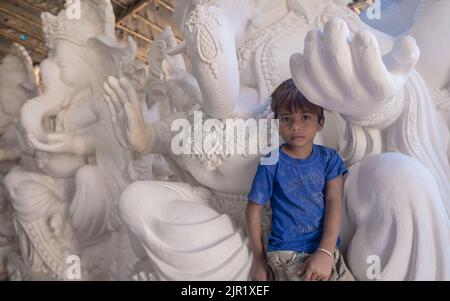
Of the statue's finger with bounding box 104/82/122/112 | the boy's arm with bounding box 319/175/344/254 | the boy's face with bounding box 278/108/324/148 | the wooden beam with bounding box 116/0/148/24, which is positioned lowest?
the boy's arm with bounding box 319/175/344/254

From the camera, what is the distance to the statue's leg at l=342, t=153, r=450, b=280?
0.79m

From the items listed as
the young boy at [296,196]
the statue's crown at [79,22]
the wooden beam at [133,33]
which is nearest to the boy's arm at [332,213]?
the young boy at [296,196]

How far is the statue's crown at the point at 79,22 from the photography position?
1.62m

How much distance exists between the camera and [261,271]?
897mm

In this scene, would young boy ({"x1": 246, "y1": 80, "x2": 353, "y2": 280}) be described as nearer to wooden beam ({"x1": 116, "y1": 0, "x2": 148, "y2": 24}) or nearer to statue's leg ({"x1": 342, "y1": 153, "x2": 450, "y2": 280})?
statue's leg ({"x1": 342, "y1": 153, "x2": 450, "y2": 280})

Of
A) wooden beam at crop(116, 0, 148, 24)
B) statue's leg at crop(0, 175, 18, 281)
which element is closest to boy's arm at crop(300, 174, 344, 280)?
statue's leg at crop(0, 175, 18, 281)

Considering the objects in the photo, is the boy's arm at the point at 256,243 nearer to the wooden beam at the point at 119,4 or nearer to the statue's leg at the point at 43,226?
the statue's leg at the point at 43,226

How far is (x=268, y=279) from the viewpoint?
89 centimetres

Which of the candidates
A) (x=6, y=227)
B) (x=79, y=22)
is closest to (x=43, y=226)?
(x=6, y=227)

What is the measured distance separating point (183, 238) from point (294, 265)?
0.24 metres

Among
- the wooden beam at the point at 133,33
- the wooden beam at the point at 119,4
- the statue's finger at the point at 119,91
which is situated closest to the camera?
the statue's finger at the point at 119,91

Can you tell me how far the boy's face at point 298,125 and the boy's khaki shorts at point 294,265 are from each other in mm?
233

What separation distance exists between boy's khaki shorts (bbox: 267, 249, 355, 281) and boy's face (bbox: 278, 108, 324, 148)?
0.76ft

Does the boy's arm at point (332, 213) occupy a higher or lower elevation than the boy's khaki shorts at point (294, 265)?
higher
